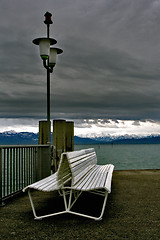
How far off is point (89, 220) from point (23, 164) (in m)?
2.84

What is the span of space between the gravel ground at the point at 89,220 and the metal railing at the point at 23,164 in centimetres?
38

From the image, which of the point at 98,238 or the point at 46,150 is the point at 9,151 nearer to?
the point at 46,150

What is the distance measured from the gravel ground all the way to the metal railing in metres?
0.38

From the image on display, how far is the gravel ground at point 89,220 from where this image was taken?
159 inches

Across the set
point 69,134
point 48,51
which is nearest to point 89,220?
point 48,51

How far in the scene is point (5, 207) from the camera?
219 inches

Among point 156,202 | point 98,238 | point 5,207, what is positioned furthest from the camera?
point 156,202

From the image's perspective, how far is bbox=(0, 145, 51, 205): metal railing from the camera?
598 centimetres

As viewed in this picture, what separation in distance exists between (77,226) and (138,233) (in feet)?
2.93

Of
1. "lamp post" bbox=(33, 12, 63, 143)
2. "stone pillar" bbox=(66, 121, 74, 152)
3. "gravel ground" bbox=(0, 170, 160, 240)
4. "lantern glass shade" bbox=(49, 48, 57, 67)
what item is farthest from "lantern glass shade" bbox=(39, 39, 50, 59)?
"gravel ground" bbox=(0, 170, 160, 240)

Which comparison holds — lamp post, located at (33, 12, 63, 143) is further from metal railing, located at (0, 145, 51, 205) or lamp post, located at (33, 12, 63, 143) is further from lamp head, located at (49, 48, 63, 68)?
metal railing, located at (0, 145, 51, 205)

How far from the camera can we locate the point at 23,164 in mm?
7004

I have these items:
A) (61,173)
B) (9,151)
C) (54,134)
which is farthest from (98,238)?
(54,134)

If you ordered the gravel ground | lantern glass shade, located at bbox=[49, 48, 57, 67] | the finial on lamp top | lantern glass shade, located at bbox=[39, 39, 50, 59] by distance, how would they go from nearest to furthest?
the gravel ground → lantern glass shade, located at bbox=[39, 39, 50, 59] → the finial on lamp top → lantern glass shade, located at bbox=[49, 48, 57, 67]
